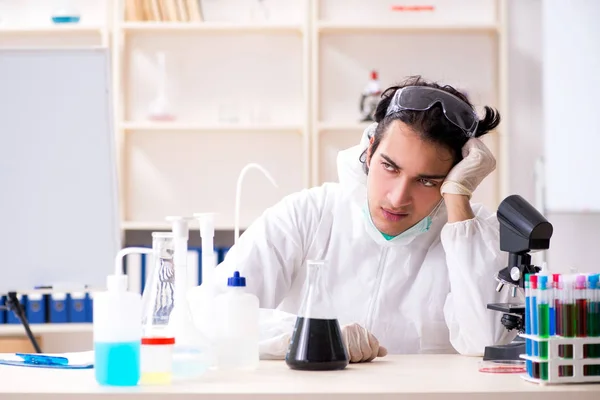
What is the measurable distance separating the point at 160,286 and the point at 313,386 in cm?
34

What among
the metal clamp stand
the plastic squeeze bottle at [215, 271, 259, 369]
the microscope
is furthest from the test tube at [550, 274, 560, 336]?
the metal clamp stand

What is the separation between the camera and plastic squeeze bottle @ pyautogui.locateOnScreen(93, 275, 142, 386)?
1.19 m

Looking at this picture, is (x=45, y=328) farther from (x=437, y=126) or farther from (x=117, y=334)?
(x=117, y=334)

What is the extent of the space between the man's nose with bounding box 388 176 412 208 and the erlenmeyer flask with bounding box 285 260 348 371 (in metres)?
0.51

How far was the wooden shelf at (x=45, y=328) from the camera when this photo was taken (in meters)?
3.59

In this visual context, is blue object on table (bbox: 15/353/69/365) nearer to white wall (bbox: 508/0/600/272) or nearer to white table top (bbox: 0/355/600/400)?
white table top (bbox: 0/355/600/400)

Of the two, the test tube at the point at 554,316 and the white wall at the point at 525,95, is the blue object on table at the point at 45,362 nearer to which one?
the test tube at the point at 554,316

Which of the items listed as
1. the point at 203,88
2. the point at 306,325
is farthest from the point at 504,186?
the point at 306,325

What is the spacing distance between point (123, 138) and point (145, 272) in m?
0.62

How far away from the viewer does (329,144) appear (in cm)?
393

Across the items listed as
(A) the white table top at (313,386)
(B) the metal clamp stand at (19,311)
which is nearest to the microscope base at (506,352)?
(A) the white table top at (313,386)

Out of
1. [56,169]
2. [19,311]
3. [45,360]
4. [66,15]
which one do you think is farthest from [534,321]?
[66,15]

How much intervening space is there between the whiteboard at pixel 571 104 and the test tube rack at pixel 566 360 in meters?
2.03

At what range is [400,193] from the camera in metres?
1.88
